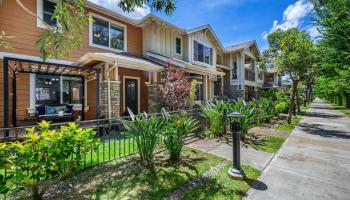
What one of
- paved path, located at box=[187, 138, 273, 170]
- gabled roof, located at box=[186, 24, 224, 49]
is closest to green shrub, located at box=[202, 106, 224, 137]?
paved path, located at box=[187, 138, 273, 170]

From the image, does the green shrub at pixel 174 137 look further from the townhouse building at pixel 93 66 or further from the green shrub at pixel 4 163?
the townhouse building at pixel 93 66

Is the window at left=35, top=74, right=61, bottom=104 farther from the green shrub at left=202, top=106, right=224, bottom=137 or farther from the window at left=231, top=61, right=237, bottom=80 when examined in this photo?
the window at left=231, top=61, right=237, bottom=80

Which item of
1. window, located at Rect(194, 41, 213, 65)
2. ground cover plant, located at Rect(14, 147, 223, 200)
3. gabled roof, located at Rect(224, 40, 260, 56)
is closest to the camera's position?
ground cover plant, located at Rect(14, 147, 223, 200)

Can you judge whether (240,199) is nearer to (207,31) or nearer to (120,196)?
(120,196)

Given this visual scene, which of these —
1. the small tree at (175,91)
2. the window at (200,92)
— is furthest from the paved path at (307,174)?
the window at (200,92)

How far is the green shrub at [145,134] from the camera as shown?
15.2 feet

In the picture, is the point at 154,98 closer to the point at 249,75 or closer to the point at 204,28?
the point at 204,28

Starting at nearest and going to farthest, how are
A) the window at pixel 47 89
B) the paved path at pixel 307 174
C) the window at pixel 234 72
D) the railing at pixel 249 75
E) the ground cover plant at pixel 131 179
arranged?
the ground cover plant at pixel 131 179
the paved path at pixel 307 174
the window at pixel 47 89
the window at pixel 234 72
the railing at pixel 249 75

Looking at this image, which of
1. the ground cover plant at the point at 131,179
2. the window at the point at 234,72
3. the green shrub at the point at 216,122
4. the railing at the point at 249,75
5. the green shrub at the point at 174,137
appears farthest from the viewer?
the railing at the point at 249,75

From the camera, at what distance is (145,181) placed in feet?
12.8

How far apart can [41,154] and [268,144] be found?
691 cm

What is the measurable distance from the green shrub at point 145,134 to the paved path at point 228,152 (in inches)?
81.0

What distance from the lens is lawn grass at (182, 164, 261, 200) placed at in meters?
3.43

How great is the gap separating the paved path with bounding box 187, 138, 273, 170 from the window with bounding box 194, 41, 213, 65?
1089cm
